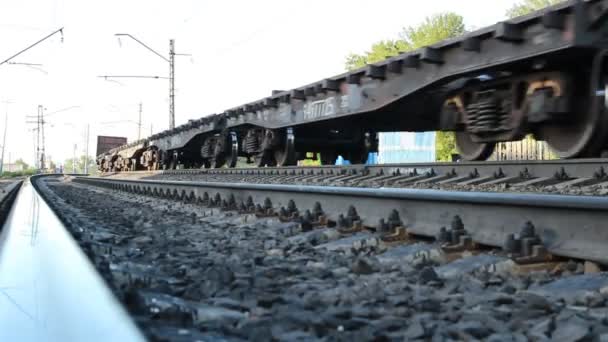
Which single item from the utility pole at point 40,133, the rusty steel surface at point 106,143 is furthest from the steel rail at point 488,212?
the utility pole at point 40,133

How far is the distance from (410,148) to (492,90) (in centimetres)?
2605

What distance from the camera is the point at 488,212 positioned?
3.14m

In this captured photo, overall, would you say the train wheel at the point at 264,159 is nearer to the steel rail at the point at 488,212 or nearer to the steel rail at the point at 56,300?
the steel rail at the point at 488,212

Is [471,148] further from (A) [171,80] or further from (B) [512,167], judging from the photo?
(A) [171,80]

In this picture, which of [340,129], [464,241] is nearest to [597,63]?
[464,241]

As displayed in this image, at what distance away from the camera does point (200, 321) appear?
1841 millimetres

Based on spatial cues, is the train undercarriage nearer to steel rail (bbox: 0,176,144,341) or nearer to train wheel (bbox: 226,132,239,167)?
train wheel (bbox: 226,132,239,167)

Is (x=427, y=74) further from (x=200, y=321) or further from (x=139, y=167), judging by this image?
(x=139, y=167)

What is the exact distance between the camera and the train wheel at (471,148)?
7.84 metres

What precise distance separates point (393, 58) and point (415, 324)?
629 centimetres

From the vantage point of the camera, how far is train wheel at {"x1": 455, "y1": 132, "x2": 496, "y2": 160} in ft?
25.7

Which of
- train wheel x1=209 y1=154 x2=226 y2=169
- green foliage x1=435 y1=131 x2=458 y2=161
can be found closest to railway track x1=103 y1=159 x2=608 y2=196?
train wheel x1=209 y1=154 x2=226 y2=169

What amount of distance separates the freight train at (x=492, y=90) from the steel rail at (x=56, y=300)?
4640mm

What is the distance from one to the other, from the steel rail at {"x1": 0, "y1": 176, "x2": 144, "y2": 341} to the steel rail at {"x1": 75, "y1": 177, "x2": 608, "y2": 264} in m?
1.99
